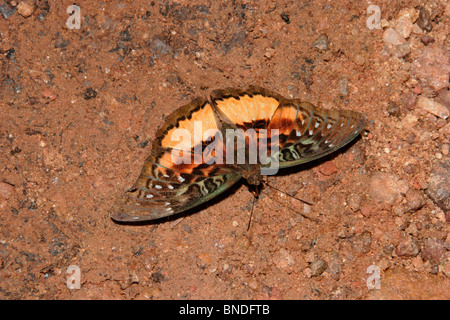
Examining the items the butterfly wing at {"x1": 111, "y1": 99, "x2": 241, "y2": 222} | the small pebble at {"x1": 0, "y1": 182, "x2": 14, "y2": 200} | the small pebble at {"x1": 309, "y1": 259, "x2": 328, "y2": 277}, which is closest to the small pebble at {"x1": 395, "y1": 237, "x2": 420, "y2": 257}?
the small pebble at {"x1": 309, "y1": 259, "x2": 328, "y2": 277}

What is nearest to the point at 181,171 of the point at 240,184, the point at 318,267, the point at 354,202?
the point at 240,184

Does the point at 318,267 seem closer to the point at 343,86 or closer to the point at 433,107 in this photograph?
the point at 343,86

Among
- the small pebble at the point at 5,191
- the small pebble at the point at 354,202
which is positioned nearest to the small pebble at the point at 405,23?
the small pebble at the point at 354,202

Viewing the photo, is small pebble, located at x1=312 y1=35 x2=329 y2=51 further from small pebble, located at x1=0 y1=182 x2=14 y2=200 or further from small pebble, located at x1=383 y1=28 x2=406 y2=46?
small pebble, located at x1=0 y1=182 x2=14 y2=200

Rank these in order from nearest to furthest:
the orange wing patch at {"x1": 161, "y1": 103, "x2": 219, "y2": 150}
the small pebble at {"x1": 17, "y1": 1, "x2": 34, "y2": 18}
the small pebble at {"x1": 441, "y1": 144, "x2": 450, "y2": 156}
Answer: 1. the orange wing patch at {"x1": 161, "y1": 103, "x2": 219, "y2": 150}
2. the small pebble at {"x1": 441, "y1": 144, "x2": 450, "y2": 156}
3. the small pebble at {"x1": 17, "y1": 1, "x2": 34, "y2": 18}

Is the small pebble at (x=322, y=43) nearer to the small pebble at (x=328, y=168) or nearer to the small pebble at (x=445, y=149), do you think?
the small pebble at (x=328, y=168)
